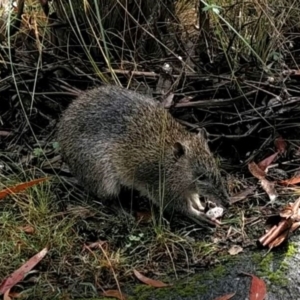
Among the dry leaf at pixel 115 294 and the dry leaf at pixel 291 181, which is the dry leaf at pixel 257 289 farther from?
the dry leaf at pixel 291 181

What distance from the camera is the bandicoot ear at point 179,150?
196 inches

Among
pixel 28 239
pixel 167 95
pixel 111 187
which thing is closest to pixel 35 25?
pixel 167 95

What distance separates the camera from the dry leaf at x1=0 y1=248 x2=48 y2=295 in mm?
4332

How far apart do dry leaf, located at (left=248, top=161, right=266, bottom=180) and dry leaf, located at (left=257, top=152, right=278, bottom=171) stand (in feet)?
0.10

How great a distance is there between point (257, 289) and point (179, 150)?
1133mm

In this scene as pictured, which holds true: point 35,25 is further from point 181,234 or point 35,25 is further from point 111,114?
point 181,234

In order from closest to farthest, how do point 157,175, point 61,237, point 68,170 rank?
point 61,237 → point 157,175 → point 68,170

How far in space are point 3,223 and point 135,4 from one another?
2017 millimetres

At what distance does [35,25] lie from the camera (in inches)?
239

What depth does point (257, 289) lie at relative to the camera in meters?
4.20

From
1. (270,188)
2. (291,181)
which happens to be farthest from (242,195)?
(291,181)

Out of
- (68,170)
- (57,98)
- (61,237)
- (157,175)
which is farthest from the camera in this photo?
(57,98)

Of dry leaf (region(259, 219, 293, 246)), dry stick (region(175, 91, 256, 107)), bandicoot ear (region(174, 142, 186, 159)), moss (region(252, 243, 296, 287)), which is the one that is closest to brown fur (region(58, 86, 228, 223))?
→ bandicoot ear (region(174, 142, 186, 159))

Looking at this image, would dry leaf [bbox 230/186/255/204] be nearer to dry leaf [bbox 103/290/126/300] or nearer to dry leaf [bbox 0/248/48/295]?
dry leaf [bbox 103/290/126/300]
